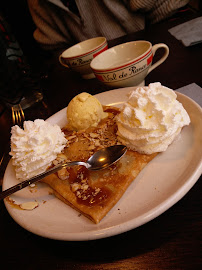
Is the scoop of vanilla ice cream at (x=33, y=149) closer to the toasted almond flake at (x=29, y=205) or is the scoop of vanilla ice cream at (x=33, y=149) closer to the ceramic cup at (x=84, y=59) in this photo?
the toasted almond flake at (x=29, y=205)

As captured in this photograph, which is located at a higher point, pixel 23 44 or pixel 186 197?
pixel 23 44

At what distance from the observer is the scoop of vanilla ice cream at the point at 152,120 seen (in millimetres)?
918

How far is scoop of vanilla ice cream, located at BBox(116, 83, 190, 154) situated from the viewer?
0.92 metres

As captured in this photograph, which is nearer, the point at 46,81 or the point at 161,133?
the point at 161,133

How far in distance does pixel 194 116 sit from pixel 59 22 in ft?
8.42

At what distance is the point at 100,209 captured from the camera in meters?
0.77

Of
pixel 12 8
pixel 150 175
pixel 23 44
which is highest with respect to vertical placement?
pixel 12 8

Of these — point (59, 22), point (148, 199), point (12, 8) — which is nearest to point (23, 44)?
point (12, 8)

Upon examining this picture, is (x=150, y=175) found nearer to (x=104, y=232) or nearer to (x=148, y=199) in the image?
(x=148, y=199)

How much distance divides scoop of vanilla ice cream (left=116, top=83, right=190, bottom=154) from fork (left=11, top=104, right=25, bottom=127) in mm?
1003

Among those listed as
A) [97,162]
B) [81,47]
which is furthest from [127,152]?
[81,47]

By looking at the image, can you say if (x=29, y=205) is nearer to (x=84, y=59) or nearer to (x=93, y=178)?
(x=93, y=178)

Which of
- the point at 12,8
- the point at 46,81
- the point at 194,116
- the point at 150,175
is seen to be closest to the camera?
the point at 150,175

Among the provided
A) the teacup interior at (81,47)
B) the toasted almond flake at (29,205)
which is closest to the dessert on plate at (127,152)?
the toasted almond flake at (29,205)
